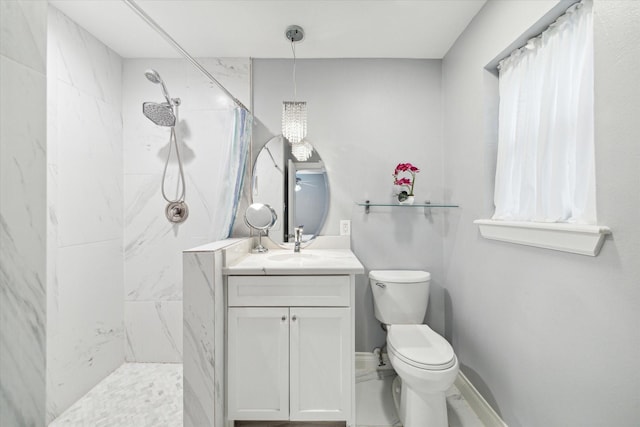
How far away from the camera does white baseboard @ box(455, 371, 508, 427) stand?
4.97ft

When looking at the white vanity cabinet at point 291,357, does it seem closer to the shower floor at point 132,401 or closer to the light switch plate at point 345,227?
the shower floor at point 132,401

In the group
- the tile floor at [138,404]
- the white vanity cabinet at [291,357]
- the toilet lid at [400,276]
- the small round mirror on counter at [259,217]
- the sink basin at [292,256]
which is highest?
the small round mirror on counter at [259,217]

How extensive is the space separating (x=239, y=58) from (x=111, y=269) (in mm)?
1837

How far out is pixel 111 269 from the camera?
204 cm

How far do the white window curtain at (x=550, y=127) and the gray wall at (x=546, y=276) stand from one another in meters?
0.10

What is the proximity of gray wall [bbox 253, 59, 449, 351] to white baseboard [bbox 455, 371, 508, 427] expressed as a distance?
79cm

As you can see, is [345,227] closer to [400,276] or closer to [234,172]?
[400,276]

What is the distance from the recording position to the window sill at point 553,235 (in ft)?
3.15

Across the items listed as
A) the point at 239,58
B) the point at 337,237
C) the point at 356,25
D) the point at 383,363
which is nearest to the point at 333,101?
the point at 356,25

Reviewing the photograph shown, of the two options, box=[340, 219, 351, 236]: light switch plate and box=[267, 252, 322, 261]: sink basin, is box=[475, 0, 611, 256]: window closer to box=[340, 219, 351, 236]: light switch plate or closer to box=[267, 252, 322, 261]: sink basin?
box=[340, 219, 351, 236]: light switch plate

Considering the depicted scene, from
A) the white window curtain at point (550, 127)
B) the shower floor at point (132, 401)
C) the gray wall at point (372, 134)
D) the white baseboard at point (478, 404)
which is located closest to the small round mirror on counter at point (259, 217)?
the gray wall at point (372, 134)

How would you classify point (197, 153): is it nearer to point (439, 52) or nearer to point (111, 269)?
point (111, 269)

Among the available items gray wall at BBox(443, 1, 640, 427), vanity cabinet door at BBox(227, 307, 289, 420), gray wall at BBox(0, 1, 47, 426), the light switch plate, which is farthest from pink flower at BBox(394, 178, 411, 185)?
gray wall at BBox(0, 1, 47, 426)

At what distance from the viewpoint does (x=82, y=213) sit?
1.82 meters
